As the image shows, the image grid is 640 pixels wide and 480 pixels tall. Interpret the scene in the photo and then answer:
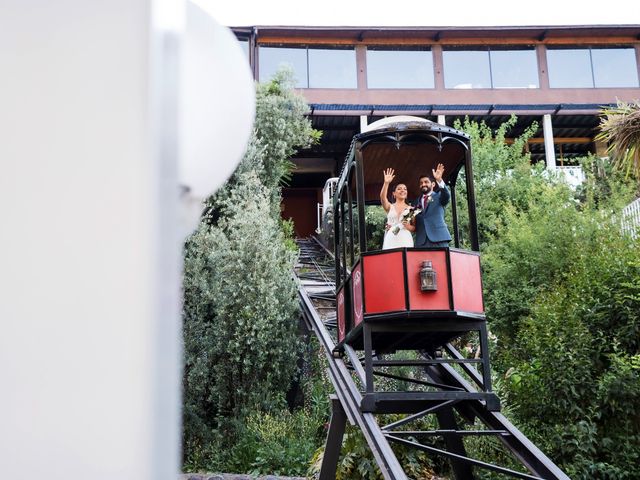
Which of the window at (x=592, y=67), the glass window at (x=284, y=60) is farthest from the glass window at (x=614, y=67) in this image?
the glass window at (x=284, y=60)

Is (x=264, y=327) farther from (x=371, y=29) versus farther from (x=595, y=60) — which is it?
(x=595, y=60)

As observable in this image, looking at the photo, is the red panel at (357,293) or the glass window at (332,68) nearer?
the red panel at (357,293)

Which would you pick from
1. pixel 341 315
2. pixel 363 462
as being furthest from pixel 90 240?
pixel 363 462

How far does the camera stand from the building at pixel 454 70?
24500 millimetres

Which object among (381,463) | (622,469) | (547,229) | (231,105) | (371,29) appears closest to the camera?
(231,105)

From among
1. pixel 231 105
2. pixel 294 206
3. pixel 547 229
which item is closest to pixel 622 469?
pixel 547 229

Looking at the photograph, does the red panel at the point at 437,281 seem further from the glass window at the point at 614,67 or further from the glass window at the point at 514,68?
the glass window at the point at 614,67

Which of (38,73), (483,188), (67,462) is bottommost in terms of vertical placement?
(67,462)

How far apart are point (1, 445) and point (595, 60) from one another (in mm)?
27893

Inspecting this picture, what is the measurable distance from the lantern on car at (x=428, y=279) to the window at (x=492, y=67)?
1931cm

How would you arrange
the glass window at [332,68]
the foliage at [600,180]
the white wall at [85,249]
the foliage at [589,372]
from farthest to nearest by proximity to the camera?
1. the glass window at [332,68]
2. the foliage at [600,180]
3. the foliage at [589,372]
4. the white wall at [85,249]

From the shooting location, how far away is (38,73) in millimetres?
1008

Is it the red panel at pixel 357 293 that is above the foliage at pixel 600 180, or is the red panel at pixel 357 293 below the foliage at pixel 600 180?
below

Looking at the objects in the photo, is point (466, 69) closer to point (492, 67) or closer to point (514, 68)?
point (492, 67)
